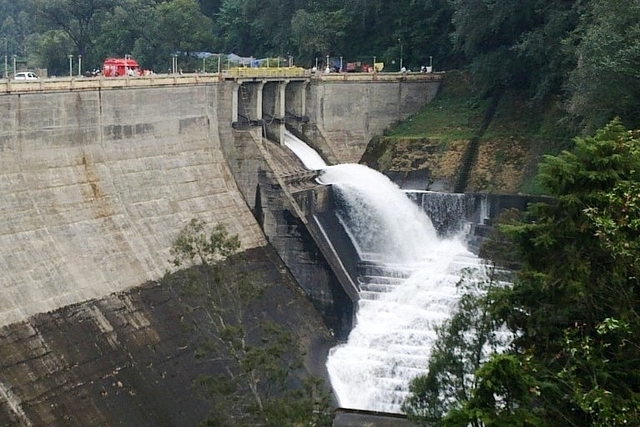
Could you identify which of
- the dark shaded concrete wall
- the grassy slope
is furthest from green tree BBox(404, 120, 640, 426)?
the grassy slope

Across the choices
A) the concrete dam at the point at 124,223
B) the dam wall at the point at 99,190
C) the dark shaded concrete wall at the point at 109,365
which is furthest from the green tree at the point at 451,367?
the dam wall at the point at 99,190

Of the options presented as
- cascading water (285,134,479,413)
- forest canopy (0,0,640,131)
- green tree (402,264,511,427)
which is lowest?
cascading water (285,134,479,413)

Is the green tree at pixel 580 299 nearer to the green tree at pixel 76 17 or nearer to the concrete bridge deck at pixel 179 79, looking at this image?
the concrete bridge deck at pixel 179 79

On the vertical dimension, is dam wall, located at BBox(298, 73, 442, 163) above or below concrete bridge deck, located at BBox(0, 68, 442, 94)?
below

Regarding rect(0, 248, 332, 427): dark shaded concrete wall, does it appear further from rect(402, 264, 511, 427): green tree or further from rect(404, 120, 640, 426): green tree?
rect(404, 120, 640, 426): green tree

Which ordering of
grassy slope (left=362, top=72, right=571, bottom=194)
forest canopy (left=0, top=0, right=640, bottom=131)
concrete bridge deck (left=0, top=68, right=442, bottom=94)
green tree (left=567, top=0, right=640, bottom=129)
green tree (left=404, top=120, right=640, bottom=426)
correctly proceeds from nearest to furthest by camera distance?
1. green tree (left=404, top=120, right=640, bottom=426)
2. concrete bridge deck (left=0, top=68, right=442, bottom=94)
3. green tree (left=567, top=0, right=640, bottom=129)
4. forest canopy (left=0, top=0, right=640, bottom=131)
5. grassy slope (left=362, top=72, right=571, bottom=194)

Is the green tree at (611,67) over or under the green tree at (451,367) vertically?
over

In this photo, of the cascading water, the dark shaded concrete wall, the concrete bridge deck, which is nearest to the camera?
the dark shaded concrete wall
